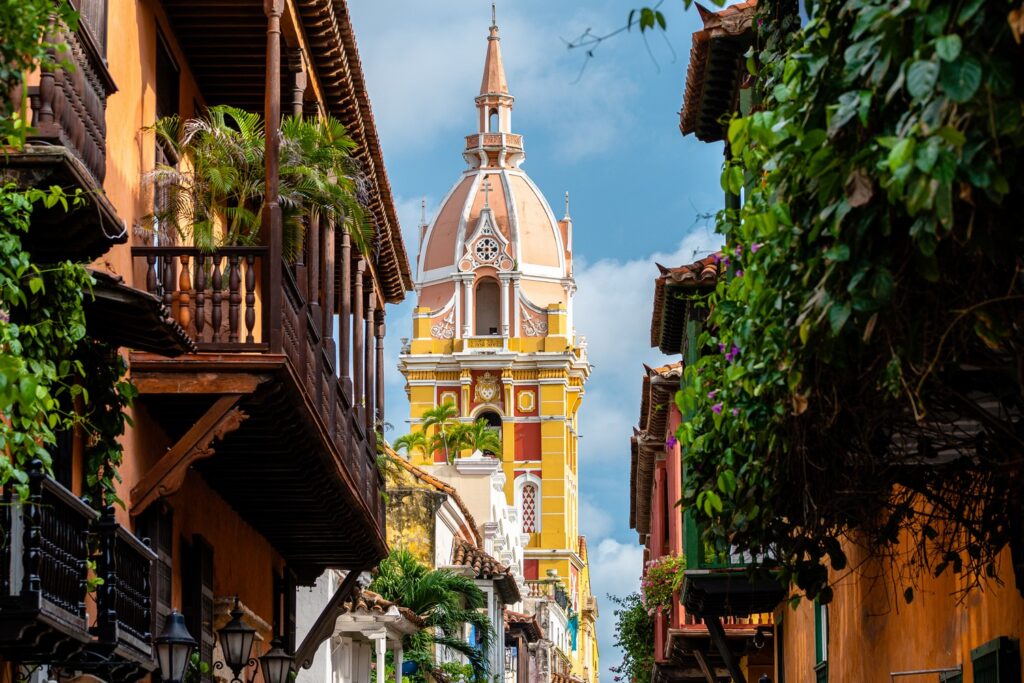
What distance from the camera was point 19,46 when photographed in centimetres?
806

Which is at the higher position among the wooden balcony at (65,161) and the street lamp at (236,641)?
the wooden balcony at (65,161)

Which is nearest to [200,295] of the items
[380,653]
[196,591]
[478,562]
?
[196,591]

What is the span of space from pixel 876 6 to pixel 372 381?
14.8 m

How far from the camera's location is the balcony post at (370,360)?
19516 mm

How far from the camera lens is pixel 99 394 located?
10.9 m

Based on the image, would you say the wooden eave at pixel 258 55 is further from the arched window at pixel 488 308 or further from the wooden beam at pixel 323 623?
the arched window at pixel 488 308

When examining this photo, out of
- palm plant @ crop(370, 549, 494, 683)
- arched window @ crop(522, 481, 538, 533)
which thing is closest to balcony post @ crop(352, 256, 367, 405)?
palm plant @ crop(370, 549, 494, 683)

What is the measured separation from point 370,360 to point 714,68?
5.40m

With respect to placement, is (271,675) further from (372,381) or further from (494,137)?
(494,137)

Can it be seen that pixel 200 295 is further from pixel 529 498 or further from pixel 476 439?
pixel 529 498

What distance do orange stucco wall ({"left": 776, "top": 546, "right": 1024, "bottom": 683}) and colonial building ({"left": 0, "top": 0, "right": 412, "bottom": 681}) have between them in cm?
381

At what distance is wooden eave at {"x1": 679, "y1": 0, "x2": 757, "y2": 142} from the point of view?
51.7 ft

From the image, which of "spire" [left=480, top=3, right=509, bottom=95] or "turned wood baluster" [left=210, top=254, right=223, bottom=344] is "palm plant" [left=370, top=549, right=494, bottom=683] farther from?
"spire" [left=480, top=3, right=509, bottom=95]

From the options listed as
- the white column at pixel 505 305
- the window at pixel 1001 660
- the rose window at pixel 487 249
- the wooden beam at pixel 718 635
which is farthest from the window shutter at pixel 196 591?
the rose window at pixel 487 249
